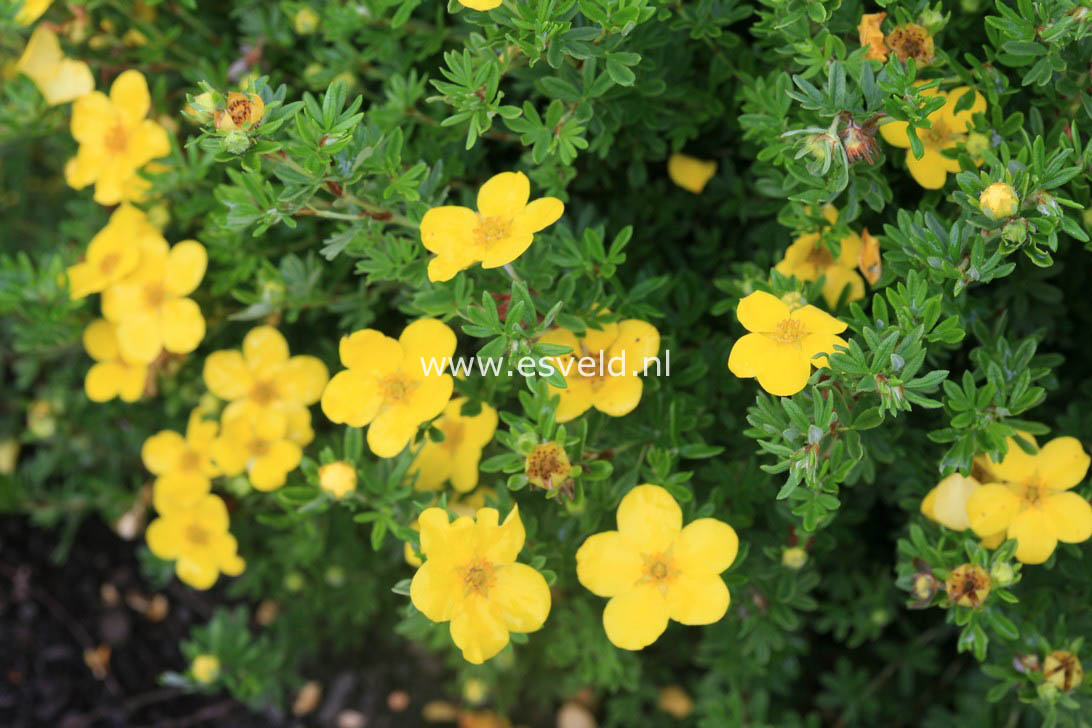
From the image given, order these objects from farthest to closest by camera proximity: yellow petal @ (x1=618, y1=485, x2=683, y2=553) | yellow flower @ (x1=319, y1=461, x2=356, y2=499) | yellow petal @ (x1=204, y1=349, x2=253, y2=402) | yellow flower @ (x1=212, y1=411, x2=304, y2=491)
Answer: yellow petal @ (x1=204, y1=349, x2=253, y2=402), yellow flower @ (x1=212, y1=411, x2=304, y2=491), yellow flower @ (x1=319, y1=461, x2=356, y2=499), yellow petal @ (x1=618, y1=485, x2=683, y2=553)

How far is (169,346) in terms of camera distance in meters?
2.13

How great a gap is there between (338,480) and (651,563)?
0.59 metres

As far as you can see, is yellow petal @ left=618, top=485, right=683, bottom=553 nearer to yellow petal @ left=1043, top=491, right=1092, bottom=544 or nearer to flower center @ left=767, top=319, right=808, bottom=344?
flower center @ left=767, top=319, right=808, bottom=344

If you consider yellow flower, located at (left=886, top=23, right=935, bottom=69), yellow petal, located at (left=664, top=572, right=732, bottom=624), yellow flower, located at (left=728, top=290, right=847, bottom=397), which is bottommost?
yellow petal, located at (left=664, top=572, right=732, bottom=624)

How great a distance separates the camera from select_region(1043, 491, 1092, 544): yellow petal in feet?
5.61

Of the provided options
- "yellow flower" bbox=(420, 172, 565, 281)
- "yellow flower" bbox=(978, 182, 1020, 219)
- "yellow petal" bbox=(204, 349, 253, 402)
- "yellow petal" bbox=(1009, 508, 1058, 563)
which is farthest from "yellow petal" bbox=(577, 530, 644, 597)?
"yellow petal" bbox=(204, 349, 253, 402)

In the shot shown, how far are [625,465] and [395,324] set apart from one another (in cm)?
72

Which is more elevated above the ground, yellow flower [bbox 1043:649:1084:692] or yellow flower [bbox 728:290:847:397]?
yellow flower [bbox 728:290:847:397]

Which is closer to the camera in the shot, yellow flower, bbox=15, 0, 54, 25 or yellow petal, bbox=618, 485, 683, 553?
yellow petal, bbox=618, 485, 683, 553

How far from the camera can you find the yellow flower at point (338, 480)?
1.82 m

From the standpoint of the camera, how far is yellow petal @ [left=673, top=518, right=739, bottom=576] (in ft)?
5.51

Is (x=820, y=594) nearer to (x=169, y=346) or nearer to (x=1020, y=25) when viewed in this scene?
(x=1020, y=25)

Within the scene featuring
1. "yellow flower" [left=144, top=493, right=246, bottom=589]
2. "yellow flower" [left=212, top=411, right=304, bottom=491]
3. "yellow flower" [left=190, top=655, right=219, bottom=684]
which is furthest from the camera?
"yellow flower" [left=190, top=655, right=219, bottom=684]

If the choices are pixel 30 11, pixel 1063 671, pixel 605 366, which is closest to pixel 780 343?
pixel 605 366
